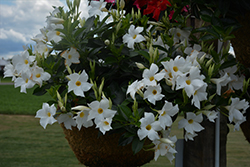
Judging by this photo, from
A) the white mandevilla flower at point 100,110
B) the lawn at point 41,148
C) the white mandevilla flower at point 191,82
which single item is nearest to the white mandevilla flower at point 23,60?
the white mandevilla flower at point 100,110

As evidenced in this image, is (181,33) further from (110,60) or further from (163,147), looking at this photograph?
(163,147)

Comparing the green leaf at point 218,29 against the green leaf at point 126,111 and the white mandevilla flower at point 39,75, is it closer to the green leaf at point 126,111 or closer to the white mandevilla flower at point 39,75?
the green leaf at point 126,111

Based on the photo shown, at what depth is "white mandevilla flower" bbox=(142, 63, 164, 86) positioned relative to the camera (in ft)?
2.28

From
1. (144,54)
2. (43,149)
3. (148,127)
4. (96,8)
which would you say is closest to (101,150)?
(148,127)

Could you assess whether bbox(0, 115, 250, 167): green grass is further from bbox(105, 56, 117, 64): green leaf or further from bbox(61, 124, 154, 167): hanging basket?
bbox(105, 56, 117, 64): green leaf

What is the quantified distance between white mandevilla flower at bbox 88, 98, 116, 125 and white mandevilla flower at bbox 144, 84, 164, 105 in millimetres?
118

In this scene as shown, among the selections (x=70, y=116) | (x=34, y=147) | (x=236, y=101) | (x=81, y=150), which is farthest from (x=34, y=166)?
(x=236, y=101)

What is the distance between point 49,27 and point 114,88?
0.35 m

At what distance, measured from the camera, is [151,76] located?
2.35 ft

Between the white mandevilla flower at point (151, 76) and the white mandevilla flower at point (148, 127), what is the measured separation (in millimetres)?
96

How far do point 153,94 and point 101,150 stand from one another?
36 centimetres

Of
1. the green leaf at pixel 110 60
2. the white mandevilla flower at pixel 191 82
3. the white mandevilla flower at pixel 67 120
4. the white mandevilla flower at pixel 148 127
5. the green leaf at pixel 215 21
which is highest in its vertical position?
the green leaf at pixel 215 21

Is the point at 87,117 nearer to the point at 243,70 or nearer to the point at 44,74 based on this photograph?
the point at 44,74

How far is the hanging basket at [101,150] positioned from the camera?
2.95ft
